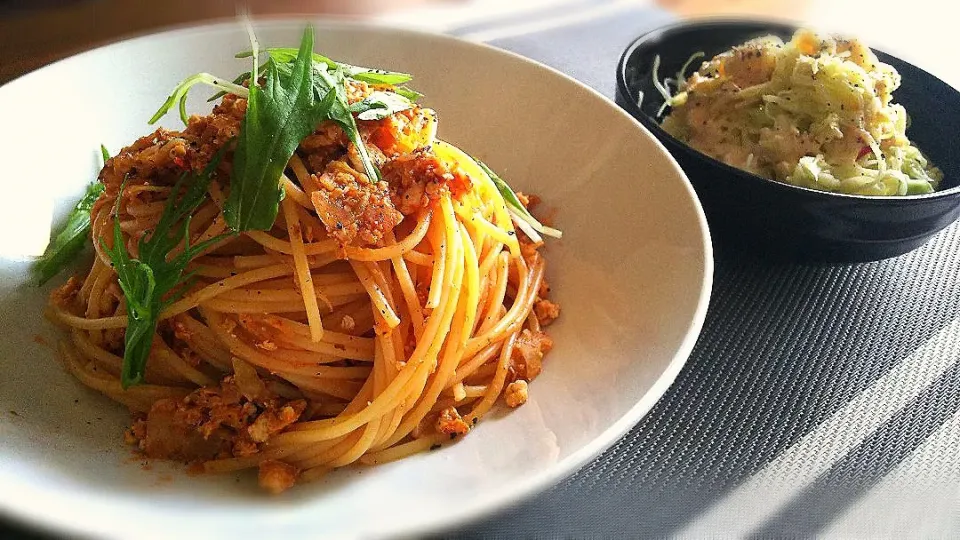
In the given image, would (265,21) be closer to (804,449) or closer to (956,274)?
(804,449)

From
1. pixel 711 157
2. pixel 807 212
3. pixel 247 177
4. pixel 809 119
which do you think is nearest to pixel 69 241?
pixel 247 177

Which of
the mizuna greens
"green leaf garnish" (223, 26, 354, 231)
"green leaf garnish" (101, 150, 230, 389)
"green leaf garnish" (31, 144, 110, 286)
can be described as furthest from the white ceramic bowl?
"green leaf garnish" (223, 26, 354, 231)

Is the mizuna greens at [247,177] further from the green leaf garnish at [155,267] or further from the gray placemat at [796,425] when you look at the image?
the gray placemat at [796,425]

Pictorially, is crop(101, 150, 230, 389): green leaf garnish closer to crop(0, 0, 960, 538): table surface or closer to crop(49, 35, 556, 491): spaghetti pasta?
crop(49, 35, 556, 491): spaghetti pasta

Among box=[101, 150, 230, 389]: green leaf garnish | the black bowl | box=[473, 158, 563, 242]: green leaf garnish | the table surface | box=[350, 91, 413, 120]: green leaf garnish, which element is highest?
box=[350, 91, 413, 120]: green leaf garnish

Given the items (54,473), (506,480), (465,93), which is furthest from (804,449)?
(54,473)

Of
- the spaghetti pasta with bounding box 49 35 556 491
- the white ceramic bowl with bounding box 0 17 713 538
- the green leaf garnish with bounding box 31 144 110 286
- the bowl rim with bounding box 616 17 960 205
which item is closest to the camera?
the white ceramic bowl with bounding box 0 17 713 538
